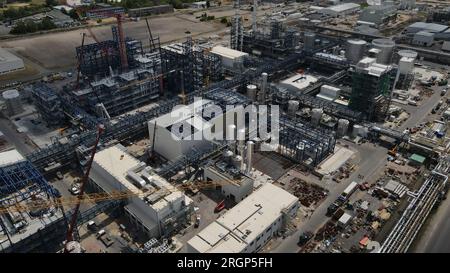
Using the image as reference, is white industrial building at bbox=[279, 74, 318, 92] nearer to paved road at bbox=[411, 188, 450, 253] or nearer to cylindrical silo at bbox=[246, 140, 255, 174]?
cylindrical silo at bbox=[246, 140, 255, 174]

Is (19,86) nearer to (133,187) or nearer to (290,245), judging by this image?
(133,187)

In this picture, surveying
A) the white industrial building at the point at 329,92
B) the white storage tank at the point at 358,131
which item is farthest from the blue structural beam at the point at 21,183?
the white industrial building at the point at 329,92

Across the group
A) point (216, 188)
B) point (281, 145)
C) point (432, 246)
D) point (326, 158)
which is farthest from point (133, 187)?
point (432, 246)

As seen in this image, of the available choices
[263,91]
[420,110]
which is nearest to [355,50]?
[420,110]

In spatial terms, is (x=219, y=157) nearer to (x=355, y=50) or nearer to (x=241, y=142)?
(x=241, y=142)

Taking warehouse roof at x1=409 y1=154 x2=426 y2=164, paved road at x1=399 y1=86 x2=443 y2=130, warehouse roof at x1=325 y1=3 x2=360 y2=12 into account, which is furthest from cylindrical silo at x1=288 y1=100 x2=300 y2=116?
warehouse roof at x1=325 y1=3 x2=360 y2=12

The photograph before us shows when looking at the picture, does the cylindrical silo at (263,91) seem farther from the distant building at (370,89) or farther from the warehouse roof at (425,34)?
the warehouse roof at (425,34)
